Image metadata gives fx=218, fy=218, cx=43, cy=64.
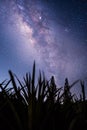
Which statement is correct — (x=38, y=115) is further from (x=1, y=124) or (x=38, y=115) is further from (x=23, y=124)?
(x=1, y=124)

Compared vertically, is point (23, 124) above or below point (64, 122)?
below

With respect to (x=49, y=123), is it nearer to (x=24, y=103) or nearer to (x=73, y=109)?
(x=24, y=103)

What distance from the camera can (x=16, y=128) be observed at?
5.62 feet

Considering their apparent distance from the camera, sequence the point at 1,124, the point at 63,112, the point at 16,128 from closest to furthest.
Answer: the point at 16,128, the point at 1,124, the point at 63,112

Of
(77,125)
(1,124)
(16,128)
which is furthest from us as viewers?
(77,125)

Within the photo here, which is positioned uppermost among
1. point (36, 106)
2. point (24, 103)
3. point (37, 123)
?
point (24, 103)

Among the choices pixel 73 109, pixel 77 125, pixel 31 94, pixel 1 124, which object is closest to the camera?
pixel 31 94

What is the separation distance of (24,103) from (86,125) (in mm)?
657

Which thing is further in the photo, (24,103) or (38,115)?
(24,103)

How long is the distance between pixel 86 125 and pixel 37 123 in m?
0.68


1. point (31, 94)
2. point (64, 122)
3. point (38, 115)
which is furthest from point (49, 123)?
point (31, 94)

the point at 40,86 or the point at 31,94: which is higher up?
the point at 40,86

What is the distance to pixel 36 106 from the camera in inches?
64.8

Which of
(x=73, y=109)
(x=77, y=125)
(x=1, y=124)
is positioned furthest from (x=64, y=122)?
(x=1, y=124)
